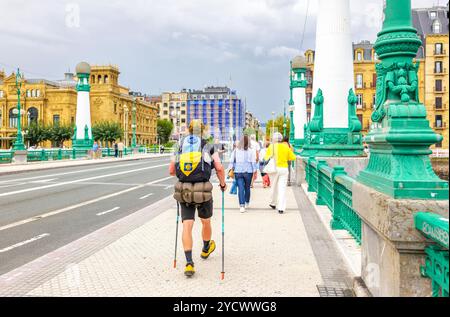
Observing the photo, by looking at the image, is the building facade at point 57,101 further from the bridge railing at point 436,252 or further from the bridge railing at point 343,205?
the bridge railing at point 436,252

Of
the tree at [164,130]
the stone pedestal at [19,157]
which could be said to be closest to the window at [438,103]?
the stone pedestal at [19,157]

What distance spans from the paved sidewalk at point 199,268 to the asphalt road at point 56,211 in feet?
4.25

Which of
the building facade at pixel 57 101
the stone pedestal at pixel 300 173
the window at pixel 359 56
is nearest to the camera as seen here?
the stone pedestal at pixel 300 173

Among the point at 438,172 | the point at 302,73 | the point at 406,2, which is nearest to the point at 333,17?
the point at 406,2

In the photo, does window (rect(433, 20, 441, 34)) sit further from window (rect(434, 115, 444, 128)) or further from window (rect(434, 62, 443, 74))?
window (rect(434, 115, 444, 128))

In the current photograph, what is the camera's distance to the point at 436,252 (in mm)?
2840

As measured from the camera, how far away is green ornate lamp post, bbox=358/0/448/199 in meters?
3.14

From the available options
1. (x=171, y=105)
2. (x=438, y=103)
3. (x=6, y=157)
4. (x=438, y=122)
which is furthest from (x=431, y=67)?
(x=171, y=105)

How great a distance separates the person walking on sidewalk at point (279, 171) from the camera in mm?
9820

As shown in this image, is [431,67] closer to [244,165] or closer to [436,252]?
[244,165]

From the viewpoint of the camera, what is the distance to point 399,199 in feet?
10.1

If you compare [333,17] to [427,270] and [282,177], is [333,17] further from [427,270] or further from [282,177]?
[427,270]

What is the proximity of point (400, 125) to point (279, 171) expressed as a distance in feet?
22.6

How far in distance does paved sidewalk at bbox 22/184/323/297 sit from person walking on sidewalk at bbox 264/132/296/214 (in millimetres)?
1657
